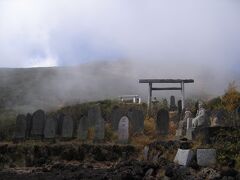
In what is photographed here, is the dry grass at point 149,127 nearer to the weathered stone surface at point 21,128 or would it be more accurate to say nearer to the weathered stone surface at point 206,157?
the weathered stone surface at point 21,128

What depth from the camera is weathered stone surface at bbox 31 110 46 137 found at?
24078 millimetres

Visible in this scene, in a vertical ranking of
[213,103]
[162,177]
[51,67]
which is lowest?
[162,177]

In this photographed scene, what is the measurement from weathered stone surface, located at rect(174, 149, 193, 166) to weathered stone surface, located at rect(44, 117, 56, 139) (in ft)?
33.4

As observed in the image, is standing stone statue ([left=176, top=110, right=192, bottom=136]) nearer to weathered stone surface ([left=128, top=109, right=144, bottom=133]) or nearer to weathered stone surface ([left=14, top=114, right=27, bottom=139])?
weathered stone surface ([left=128, top=109, right=144, bottom=133])

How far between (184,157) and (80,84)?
1761 inches

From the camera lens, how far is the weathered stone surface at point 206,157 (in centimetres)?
1352

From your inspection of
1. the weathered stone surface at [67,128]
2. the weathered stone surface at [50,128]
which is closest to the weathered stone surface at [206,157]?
the weathered stone surface at [67,128]

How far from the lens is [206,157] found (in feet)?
44.7

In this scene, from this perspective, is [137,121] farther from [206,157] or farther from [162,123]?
[206,157]

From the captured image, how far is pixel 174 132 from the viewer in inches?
933

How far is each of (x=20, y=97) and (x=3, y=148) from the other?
2793 centimetres

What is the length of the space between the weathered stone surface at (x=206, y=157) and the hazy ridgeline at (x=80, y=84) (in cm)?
2843

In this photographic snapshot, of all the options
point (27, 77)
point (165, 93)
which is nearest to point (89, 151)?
point (165, 93)

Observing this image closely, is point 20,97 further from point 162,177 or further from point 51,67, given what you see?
point 162,177
